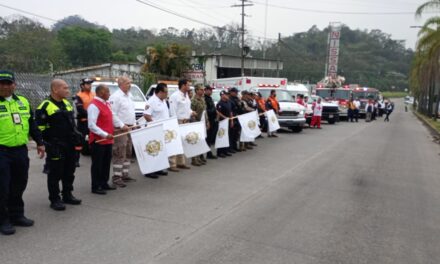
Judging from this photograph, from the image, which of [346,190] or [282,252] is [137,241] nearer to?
[282,252]

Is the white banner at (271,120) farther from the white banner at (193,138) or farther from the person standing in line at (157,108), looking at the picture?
the person standing in line at (157,108)

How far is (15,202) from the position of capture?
533 cm

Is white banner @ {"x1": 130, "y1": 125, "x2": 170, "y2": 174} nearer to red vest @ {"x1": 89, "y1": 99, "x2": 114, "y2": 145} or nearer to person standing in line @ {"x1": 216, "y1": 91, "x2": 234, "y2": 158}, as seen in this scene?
red vest @ {"x1": 89, "y1": 99, "x2": 114, "y2": 145}

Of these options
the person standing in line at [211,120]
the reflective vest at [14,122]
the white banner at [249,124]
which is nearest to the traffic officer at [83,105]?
the person standing in line at [211,120]

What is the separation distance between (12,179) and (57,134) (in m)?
0.95

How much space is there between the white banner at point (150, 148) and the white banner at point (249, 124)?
180 inches

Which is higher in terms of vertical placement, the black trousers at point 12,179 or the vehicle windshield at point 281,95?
the vehicle windshield at point 281,95

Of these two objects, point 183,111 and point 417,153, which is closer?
point 183,111

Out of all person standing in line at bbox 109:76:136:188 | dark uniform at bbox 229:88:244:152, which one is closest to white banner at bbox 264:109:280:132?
dark uniform at bbox 229:88:244:152

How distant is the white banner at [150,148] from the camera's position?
7.84 m

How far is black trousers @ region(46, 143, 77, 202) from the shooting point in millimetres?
5925

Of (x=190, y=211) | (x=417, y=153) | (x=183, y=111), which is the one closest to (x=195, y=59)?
(x=417, y=153)

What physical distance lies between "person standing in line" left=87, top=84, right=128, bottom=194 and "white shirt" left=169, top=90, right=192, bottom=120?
252cm

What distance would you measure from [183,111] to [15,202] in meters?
4.90
